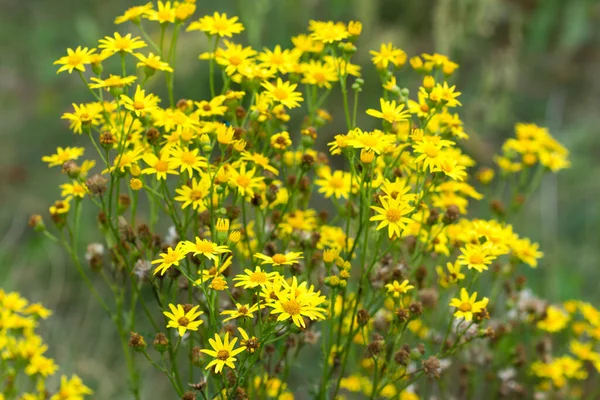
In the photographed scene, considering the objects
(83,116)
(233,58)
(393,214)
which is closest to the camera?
(393,214)

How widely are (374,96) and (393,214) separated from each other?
2992mm

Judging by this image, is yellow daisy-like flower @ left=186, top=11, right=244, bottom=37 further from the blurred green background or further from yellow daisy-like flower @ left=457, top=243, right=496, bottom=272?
the blurred green background

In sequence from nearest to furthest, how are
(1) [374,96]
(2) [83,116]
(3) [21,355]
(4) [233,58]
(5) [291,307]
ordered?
1. (5) [291,307]
2. (2) [83,116]
3. (4) [233,58]
4. (3) [21,355]
5. (1) [374,96]

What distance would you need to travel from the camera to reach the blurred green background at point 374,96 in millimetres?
3078

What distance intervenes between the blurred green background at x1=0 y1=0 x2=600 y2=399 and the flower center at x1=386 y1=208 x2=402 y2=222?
167 centimetres

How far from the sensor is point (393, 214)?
1278mm

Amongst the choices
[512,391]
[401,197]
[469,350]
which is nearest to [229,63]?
[401,197]

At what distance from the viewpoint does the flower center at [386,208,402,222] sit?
50.2 inches

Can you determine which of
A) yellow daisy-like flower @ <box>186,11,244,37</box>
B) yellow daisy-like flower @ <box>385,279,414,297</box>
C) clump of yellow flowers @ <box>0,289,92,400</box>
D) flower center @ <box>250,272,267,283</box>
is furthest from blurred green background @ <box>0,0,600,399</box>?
flower center @ <box>250,272,267,283</box>

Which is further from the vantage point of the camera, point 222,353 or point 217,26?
point 217,26

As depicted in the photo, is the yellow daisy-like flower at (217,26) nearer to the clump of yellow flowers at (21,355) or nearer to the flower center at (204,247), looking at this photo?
the flower center at (204,247)

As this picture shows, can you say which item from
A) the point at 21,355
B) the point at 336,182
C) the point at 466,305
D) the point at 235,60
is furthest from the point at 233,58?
the point at 21,355

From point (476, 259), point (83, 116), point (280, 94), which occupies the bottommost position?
point (476, 259)

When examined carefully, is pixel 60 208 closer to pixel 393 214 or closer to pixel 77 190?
pixel 77 190
